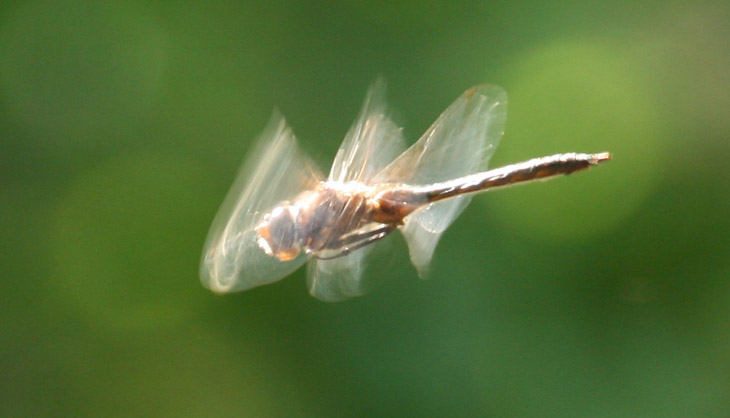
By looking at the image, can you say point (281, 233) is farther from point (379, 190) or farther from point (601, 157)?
point (601, 157)

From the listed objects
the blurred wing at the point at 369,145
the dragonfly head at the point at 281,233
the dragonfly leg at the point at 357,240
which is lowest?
the dragonfly leg at the point at 357,240

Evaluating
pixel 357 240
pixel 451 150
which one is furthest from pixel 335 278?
pixel 451 150

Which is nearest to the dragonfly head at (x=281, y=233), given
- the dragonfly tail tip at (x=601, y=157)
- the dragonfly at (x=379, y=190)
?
the dragonfly at (x=379, y=190)

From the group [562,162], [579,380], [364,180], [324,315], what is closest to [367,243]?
[364,180]

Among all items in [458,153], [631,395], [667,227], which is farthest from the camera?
[667,227]

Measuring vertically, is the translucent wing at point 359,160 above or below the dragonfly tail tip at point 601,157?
above

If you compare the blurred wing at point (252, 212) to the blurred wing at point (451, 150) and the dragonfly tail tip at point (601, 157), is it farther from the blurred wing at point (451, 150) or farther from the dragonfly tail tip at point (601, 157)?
the dragonfly tail tip at point (601, 157)

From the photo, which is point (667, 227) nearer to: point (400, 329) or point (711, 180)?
point (711, 180)
